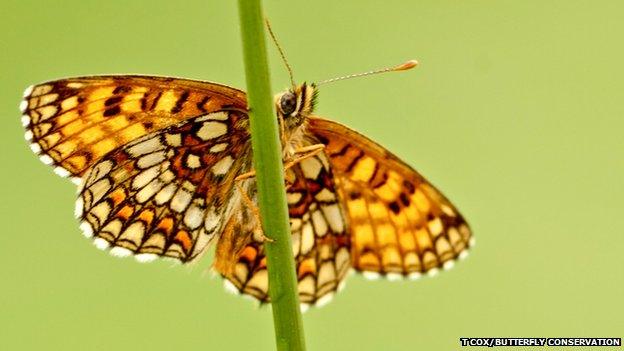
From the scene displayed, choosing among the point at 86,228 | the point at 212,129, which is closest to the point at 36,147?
the point at 86,228

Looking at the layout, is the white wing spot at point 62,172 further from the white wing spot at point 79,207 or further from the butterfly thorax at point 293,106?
the butterfly thorax at point 293,106

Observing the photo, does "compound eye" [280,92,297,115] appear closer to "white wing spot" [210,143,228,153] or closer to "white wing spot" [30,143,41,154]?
"white wing spot" [210,143,228,153]

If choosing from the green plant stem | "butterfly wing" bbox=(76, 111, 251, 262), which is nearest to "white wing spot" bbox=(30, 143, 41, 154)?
"butterfly wing" bbox=(76, 111, 251, 262)

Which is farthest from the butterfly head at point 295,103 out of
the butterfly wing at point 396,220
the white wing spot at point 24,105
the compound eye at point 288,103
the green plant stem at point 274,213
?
the green plant stem at point 274,213

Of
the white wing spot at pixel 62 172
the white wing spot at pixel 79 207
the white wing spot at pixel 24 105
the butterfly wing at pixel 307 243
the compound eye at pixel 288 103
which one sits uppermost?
the white wing spot at pixel 24 105

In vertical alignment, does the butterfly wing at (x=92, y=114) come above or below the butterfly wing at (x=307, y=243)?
above
